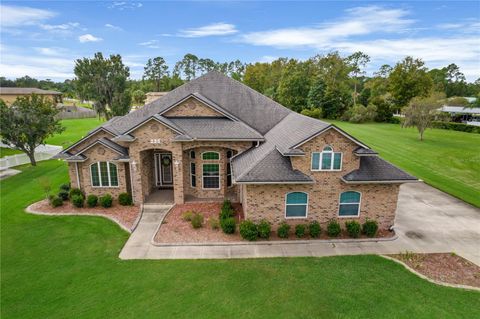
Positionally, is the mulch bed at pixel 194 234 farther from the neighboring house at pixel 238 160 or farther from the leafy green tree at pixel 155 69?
the leafy green tree at pixel 155 69

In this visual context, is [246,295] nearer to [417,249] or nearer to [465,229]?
[417,249]

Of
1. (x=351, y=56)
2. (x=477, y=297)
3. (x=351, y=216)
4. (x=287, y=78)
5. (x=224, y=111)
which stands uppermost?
(x=351, y=56)

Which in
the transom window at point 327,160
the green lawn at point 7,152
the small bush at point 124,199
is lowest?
the small bush at point 124,199

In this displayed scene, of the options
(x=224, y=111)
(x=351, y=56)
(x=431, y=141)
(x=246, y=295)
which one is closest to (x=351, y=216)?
(x=246, y=295)

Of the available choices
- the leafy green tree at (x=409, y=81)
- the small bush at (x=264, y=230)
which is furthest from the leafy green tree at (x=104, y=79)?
the leafy green tree at (x=409, y=81)

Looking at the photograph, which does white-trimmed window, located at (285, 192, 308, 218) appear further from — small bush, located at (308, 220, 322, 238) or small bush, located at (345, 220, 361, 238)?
small bush, located at (345, 220, 361, 238)
